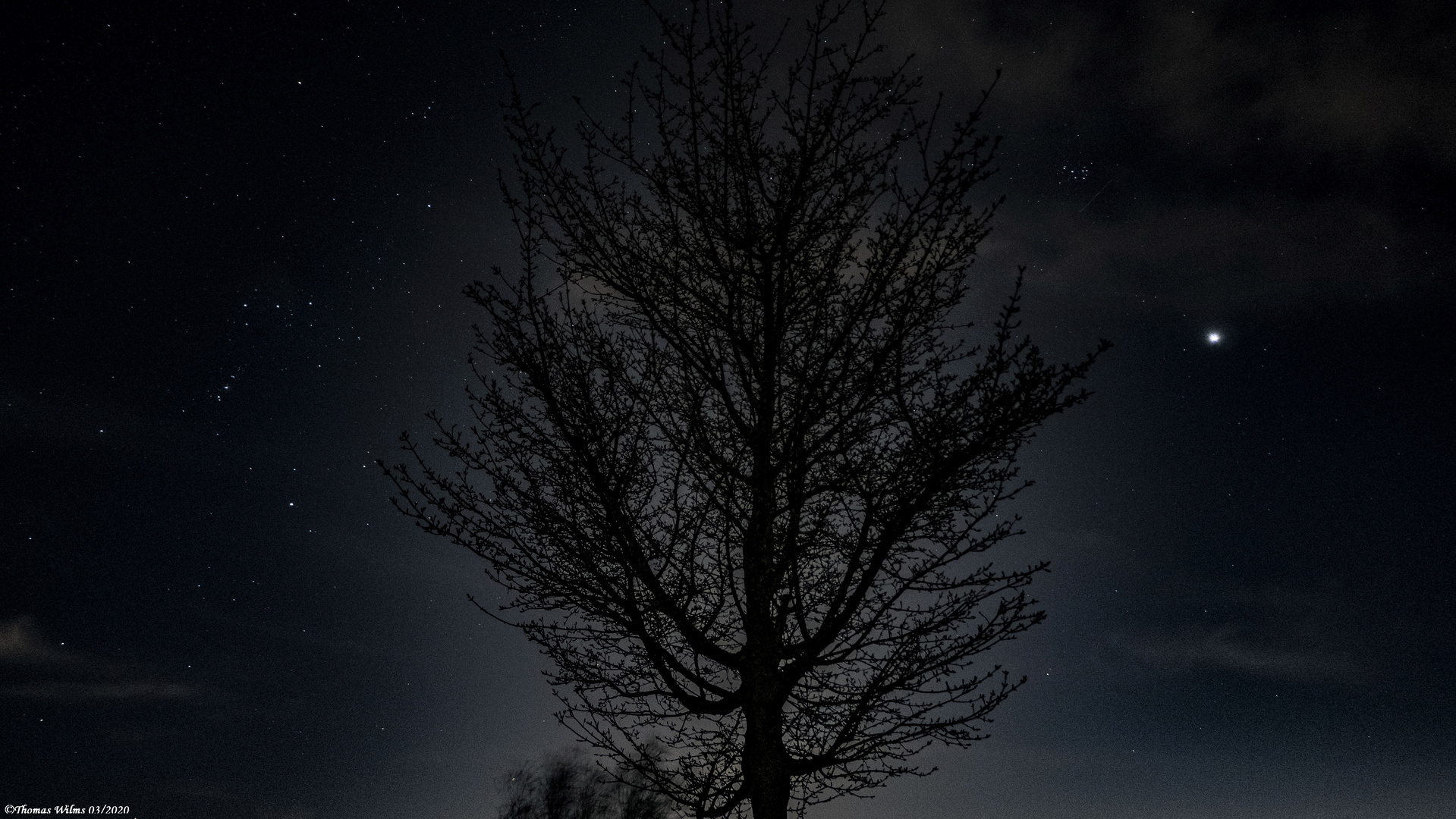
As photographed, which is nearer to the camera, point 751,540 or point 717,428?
point 751,540

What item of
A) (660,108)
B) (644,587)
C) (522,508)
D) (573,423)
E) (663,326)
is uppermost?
(660,108)

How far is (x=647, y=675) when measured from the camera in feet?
19.8

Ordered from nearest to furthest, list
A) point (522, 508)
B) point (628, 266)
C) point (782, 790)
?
point (782, 790), point (522, 508), point (628, 266)

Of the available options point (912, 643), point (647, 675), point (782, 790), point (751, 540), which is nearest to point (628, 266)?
point (751, 540)

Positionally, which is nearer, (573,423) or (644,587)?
(573,423)

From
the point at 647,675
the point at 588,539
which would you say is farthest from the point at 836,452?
the point at 647,675

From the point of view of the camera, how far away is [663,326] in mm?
5980

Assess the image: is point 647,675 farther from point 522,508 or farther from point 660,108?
point 660,108

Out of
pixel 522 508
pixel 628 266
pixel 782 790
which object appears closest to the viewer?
pixel 782 790

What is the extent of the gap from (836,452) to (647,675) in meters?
2.30

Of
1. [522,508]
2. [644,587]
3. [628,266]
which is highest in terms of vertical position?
[628,266]

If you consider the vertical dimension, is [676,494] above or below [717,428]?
below

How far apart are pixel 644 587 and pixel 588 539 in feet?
2.16

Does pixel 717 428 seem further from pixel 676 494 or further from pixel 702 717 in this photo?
pixel 702 717
